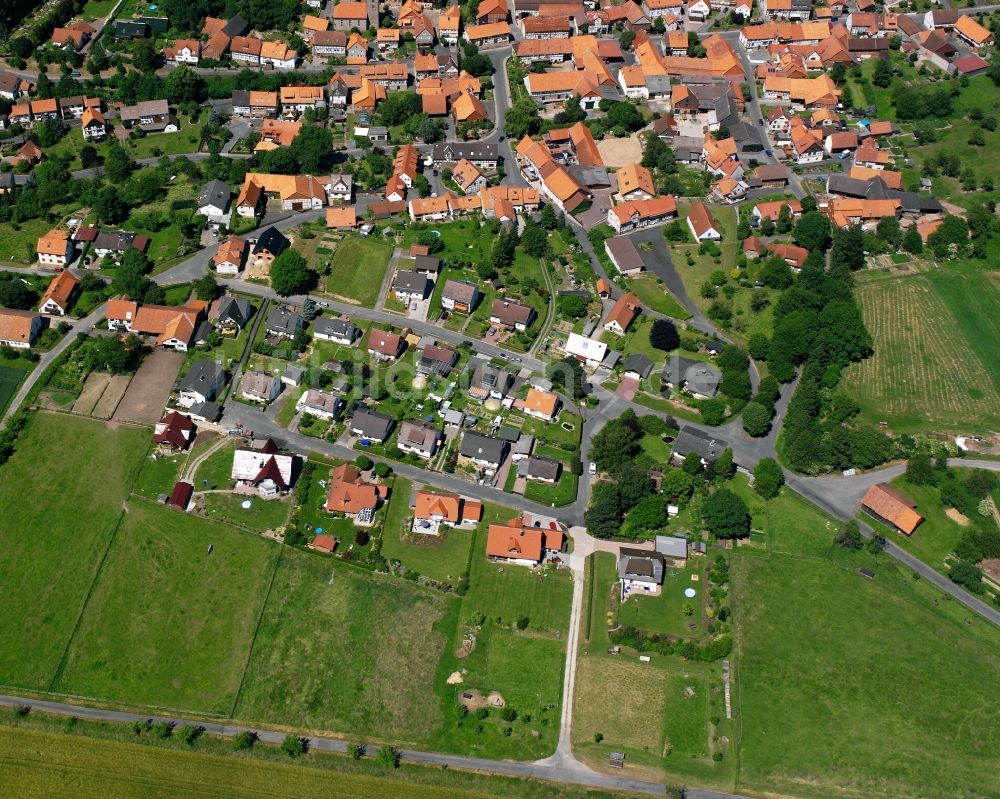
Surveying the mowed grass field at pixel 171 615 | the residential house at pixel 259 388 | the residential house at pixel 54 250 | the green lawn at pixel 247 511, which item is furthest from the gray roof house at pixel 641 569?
the residential house at pixel 54 250

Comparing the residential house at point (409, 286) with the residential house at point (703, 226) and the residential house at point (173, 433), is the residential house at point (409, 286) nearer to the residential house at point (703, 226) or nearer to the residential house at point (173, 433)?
the residential house at point (173, 433)

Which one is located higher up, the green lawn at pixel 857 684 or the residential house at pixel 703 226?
the residential house at pixel 703 226

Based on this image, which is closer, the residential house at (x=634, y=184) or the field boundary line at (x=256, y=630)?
the field boundary line at (x=256, y=630)

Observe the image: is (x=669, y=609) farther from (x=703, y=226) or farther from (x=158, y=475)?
(x=703, y=226)

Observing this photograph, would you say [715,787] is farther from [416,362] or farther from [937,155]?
[937,155]

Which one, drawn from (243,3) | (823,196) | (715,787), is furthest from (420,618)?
(243,3)

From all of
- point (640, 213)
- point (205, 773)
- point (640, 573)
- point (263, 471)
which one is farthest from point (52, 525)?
point (640, 213)
